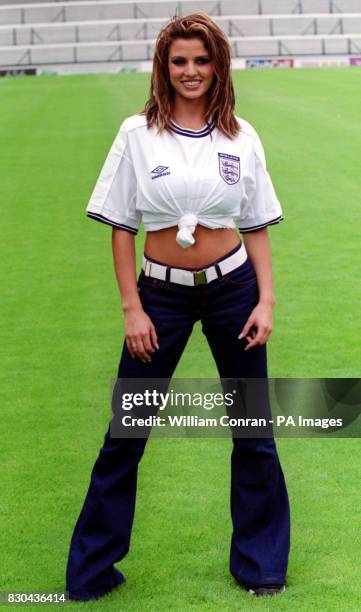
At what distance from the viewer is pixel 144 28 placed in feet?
200

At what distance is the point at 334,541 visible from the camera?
4.56 metres

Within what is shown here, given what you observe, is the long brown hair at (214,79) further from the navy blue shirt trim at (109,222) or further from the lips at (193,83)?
the navy blue shirt trim at (109,222)

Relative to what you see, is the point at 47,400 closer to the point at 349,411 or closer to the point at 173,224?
the point at 349,411

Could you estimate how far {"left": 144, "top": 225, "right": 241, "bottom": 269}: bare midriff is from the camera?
3.82 metres

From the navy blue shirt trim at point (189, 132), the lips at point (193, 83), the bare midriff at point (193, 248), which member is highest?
the lips at point (193, 83)

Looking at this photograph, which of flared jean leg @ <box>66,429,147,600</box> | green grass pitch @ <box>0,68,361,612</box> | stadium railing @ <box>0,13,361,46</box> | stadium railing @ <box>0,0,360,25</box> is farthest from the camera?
stadium railing @ <box>0,0,360,25</box>

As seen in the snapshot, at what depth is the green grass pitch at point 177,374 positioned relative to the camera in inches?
171

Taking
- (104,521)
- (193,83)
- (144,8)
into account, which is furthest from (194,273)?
(144,8)

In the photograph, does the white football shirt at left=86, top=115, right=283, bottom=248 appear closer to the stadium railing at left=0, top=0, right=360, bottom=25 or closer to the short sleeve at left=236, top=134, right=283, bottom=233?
the short sleeve at left=236, top=134, right=283, bottom=233

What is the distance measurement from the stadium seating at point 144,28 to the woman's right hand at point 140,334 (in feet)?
180

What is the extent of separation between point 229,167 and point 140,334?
61 cm

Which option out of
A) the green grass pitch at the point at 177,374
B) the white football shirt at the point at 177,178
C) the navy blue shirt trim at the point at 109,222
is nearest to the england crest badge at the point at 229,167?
the white football shirt at the point at 177,178

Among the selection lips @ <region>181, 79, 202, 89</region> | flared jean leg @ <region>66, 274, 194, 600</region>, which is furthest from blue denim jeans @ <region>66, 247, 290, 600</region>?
lips @ <region>181, 79, 202, 89</region>

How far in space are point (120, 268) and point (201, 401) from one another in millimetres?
1692
